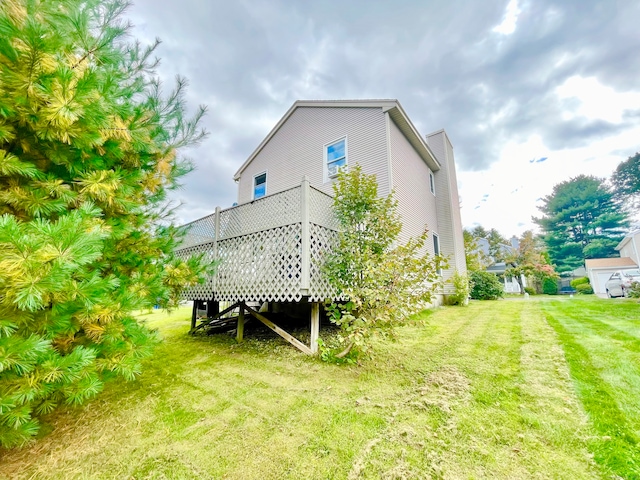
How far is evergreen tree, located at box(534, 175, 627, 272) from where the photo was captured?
27.9 m

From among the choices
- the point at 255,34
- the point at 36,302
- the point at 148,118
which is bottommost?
the point at 36,302

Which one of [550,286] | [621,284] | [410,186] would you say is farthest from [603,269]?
[410,186]

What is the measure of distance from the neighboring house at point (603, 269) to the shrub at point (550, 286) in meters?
3.44

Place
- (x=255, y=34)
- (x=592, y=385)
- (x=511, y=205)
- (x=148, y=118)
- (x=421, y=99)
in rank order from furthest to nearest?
(x=511, y=205), (x=421, y=99), (x=255, y=34), (x=592, y=385), (x=148, y=118)

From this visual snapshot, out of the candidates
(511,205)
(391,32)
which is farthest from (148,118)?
(511,205)

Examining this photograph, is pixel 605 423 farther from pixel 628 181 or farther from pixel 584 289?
pixel 628 181

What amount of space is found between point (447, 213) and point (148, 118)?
1296 cm

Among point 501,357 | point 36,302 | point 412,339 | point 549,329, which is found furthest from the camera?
point 549,329

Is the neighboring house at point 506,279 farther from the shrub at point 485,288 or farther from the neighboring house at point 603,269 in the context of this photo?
the shrub at point 485,288

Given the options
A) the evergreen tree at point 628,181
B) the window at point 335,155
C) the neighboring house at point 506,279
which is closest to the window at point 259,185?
the window at point 335,155

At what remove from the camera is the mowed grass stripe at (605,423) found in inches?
70.5

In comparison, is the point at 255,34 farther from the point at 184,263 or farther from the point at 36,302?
the point at 36,302

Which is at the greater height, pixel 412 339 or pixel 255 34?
pixel 255 34

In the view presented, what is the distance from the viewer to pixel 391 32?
8.95 metres
